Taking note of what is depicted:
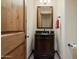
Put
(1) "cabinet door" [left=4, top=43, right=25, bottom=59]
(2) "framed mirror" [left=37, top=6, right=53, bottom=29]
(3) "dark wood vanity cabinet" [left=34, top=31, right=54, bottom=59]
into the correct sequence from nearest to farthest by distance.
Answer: (1) "cabinet door" [left=4, top=43, right=25, bottom=59] → (3) "dark wood vanity cabinet" [left=34, top=31, right=54, bottom=59] → (2) "framed mirror" [left=37, top=6, right=53, bottom=29]

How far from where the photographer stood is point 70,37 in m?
3.31

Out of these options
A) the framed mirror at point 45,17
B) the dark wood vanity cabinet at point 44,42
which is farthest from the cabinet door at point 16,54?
the framed mirror at point 45,17

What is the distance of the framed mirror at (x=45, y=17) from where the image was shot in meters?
6.35

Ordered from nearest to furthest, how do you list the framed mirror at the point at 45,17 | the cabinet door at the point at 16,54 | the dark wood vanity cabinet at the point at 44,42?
1. the cabinet door at the point at 16,54
2. the dark wood vanity cabinet at the point at 44,42
3. the framed mirror at the point at 45,17

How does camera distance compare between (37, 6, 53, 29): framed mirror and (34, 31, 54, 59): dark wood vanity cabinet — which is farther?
(37, 6, 53, 29): framed mirror

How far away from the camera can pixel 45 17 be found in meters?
6.36

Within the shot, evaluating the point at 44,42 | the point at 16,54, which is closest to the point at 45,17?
the point at 44,42

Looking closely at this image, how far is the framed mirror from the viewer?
250 inches

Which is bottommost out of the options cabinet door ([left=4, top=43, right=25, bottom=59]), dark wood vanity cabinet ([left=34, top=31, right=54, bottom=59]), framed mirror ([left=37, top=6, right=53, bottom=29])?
dark wood vanity cabinet ([left=34, top=31, right=54, bottom=59])

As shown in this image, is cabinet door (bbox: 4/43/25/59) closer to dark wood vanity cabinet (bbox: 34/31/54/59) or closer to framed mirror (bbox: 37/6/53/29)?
dark wood vanity cabinet (bbox: 34/31/54/59)

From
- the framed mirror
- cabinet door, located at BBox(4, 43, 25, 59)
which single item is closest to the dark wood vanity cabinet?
the framed mirror

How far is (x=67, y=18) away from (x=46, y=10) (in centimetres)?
315

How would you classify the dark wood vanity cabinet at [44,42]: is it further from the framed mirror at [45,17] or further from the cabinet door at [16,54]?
the cabinet door at [16,54]

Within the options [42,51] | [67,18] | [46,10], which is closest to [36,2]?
[46,10]
